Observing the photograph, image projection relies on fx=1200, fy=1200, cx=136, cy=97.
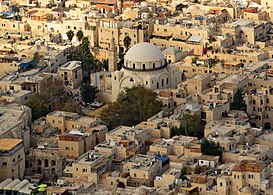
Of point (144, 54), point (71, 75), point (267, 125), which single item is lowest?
point (267, 125)

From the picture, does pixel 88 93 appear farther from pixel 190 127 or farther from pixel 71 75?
pixel 190 127

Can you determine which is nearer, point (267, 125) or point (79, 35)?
point (267, 125)

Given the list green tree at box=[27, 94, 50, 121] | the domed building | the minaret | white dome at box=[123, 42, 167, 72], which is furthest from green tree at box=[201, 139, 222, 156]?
the minaret

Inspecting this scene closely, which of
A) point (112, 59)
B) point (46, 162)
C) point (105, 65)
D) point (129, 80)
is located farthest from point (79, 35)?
point (46, 162)

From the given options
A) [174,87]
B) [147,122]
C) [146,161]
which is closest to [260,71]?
[174,87]

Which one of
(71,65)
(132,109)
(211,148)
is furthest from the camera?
(71,65)

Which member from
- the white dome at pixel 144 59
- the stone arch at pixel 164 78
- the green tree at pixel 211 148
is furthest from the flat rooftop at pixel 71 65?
the green tree at pixel 211 148
